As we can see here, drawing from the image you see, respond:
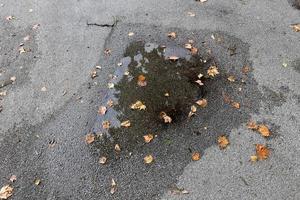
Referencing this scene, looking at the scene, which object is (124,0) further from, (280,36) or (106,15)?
(280,36)

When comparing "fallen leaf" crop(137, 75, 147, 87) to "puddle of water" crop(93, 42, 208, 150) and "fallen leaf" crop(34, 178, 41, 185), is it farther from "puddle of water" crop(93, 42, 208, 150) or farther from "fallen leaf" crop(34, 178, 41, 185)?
"fallen leaf" crop(34, 178, 41, 185)

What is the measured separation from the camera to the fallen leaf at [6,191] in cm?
452

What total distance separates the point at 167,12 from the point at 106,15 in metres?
1.21

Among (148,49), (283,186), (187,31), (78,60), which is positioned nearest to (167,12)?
(187,31)

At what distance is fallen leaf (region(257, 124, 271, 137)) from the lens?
15.6 feet

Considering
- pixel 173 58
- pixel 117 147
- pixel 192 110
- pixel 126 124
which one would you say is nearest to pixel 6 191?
pixel 117 147

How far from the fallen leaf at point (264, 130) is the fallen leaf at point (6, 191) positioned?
137 inches

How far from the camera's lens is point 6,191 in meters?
4.58

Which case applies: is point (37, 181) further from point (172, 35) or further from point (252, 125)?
point (172, 35)

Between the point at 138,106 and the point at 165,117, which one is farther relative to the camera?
the point at 138,106

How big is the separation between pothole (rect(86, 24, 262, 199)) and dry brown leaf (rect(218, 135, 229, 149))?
0.06m

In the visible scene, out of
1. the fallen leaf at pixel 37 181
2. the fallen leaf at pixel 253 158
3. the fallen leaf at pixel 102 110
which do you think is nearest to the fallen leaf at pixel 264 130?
the fallen leaf at pixel 253 158

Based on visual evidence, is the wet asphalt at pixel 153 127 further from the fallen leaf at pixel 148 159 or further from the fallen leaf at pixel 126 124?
the fallen leaf at pixel 126 124

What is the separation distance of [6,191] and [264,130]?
11.9 feet
